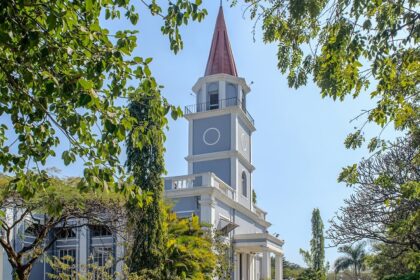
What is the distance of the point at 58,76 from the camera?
4141mm

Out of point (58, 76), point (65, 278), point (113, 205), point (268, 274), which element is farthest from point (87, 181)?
point (268, 274)

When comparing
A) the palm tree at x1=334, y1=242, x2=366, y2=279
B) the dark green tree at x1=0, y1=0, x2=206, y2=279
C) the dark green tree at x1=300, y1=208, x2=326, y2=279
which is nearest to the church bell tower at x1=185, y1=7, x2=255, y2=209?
the dark green tree at x1=300, y1=208, x2=326, y2=279

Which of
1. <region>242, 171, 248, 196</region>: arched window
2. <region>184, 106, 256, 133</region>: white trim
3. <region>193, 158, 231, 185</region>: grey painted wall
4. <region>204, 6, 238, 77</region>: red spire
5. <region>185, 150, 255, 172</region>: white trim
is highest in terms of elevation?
<region>204, 6, 238, 77</region>: red spire

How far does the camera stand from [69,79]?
12.8 ft

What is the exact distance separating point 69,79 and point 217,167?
2379cm

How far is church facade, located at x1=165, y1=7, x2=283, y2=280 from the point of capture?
25625 millimetres

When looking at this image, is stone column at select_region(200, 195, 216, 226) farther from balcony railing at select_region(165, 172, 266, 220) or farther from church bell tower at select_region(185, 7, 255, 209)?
church bell tower at select_region(185, 7, 255, 209)

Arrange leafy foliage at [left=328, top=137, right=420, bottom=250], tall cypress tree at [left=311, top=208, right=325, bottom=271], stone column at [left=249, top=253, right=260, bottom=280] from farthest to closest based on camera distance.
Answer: tall cypress tree at [left=311, top=208, right=325, bottom=271] < stone column at [left=249, top=253, right=260, bottom=280] < leafy foliage at [left=328, top=137, right=420, bottom=250]

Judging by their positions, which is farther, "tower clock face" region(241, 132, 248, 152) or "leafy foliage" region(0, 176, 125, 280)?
"tower clock face" region(241, 132, 248, 152)

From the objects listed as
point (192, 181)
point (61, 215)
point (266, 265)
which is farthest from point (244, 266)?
point (61, 215)

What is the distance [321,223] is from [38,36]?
157 feet

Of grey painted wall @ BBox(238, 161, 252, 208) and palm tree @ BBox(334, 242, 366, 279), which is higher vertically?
grey painted wall @ BBox(238, 161, 252, 208)

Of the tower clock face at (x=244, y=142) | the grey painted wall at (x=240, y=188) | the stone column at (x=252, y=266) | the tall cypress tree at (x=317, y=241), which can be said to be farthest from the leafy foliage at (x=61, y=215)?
the tall cypress tree at (x=317, y=241)

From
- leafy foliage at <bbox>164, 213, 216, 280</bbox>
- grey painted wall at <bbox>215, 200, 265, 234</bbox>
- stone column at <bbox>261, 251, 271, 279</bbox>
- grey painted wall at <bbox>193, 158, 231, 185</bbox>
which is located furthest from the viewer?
stone column at <bbox>261, 251, 271, 279</bbox>
